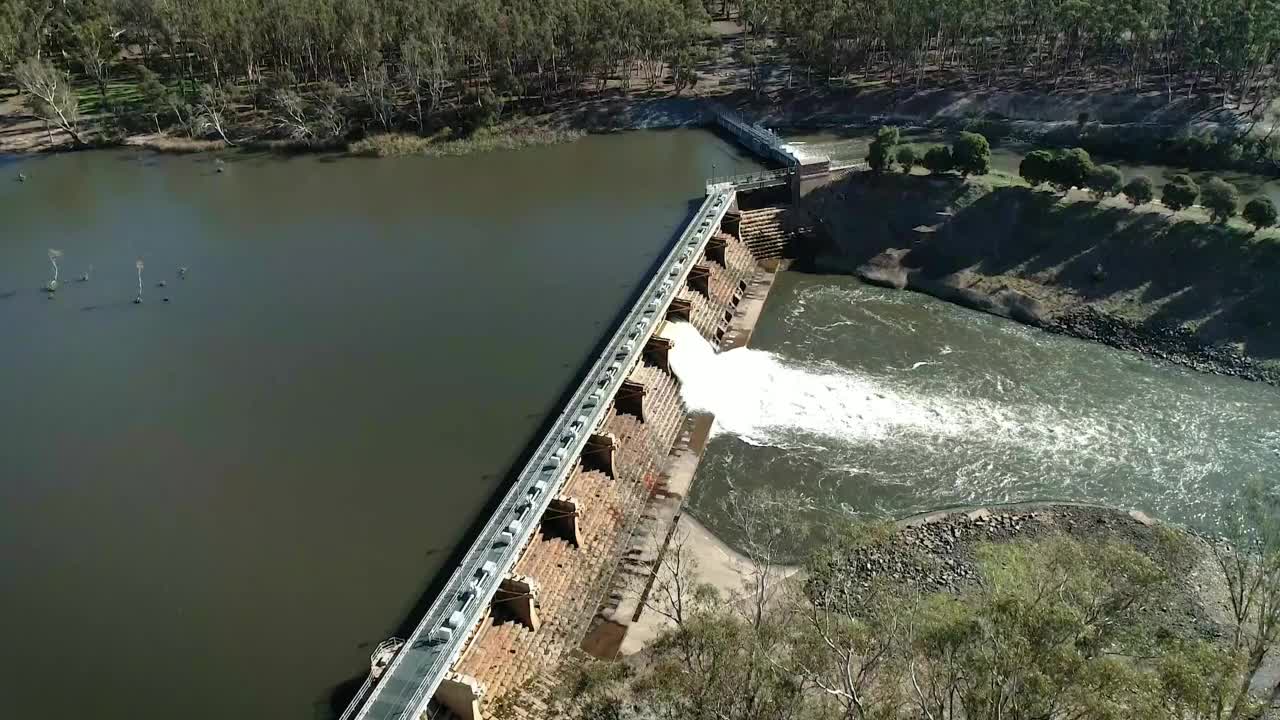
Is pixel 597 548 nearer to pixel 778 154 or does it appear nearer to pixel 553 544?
pixel 553 544

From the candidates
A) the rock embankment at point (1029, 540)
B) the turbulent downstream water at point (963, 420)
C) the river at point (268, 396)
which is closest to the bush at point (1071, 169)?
the turbulent downstream water at point (963, 420)

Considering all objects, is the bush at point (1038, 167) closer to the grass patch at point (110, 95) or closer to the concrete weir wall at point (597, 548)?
the concrete weir wall at point (597, 548)

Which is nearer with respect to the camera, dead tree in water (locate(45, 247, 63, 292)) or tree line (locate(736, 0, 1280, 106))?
dead tree in water (locate(45, 247, 63, 292))

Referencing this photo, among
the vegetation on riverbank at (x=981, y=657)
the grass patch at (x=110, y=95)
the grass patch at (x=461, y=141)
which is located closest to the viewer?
the vegetation on riverbank at (x=981, y=657)

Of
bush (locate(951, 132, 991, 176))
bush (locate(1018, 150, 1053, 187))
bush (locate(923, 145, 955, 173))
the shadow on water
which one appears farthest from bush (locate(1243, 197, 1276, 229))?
the shadow on water

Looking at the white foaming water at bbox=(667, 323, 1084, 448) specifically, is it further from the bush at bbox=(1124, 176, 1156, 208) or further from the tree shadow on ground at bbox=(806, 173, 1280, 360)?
the bush at bbox=(1124, 176, 1156, 208)

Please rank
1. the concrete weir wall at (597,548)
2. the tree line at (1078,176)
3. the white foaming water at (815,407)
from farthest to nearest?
the tree line at (1078,176) → the white foaming water at (815,407) → the concrete weir wall at (597,548)

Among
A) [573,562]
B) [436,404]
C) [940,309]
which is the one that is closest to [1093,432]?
[940,309]
